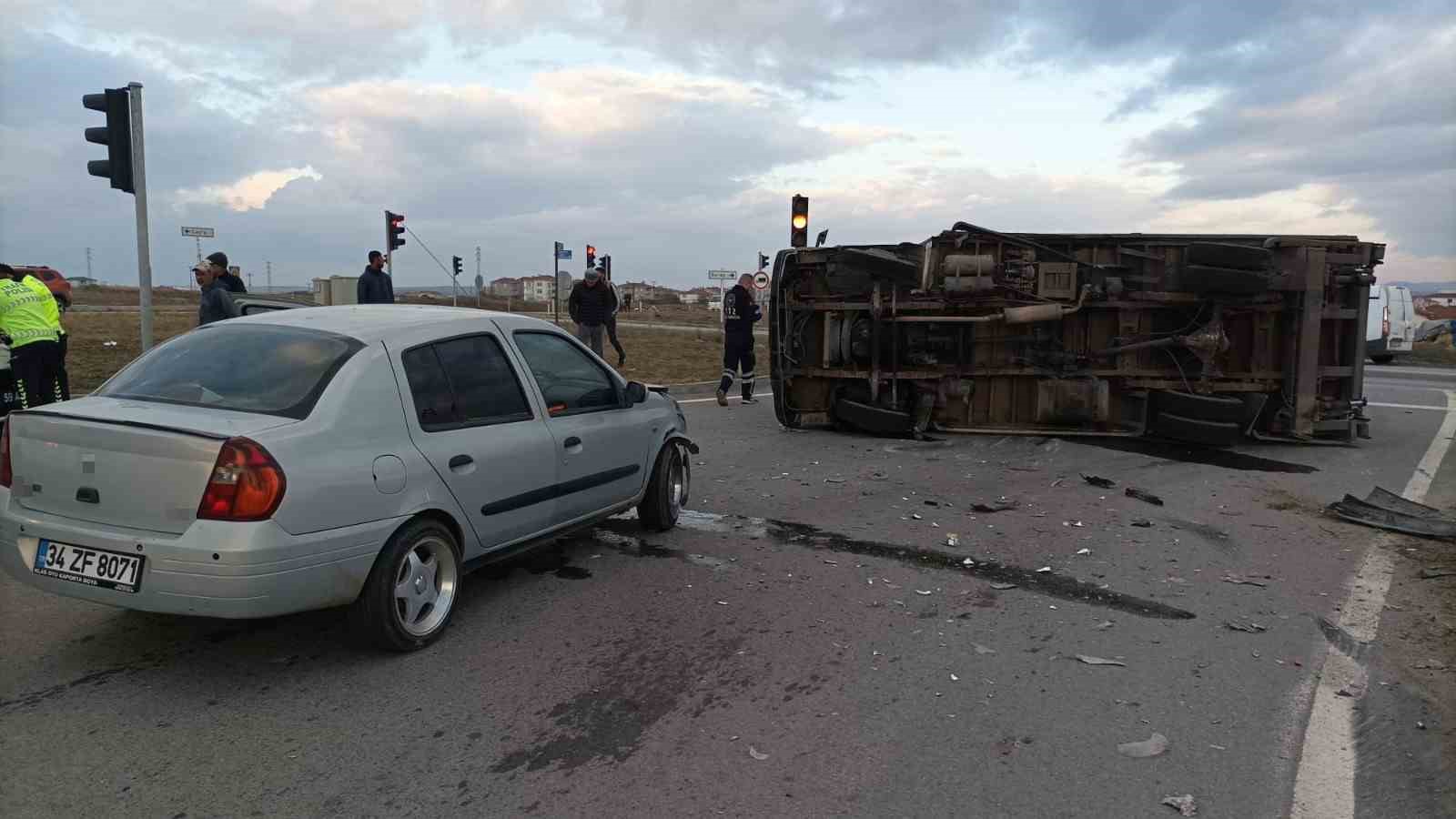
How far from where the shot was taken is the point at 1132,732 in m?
3.60

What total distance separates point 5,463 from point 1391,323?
96.6 ft

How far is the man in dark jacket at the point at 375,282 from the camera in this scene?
37.9 ft

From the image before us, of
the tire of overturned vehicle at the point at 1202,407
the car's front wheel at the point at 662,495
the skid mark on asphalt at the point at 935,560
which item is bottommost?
the skid mark on asphalt at the point at 935,560

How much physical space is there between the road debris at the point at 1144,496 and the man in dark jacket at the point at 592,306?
969cm

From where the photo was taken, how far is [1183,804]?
3.10 metres

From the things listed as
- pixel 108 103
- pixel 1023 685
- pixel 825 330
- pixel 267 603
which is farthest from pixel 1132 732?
pixel 108 103

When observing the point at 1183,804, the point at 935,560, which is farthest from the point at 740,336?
the point at 1183,804

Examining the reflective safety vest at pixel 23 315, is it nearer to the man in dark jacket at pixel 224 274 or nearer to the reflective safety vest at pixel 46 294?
the reflective safety vest at pixel 46 294

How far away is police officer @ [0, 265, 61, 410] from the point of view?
9109mm

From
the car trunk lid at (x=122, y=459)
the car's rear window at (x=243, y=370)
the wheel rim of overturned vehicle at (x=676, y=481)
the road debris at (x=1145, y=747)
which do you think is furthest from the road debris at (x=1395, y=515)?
the car trunk lid at (x=122, y=459)

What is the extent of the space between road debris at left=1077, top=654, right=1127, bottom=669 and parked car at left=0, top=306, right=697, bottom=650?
8.96 ft

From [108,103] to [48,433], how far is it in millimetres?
7112

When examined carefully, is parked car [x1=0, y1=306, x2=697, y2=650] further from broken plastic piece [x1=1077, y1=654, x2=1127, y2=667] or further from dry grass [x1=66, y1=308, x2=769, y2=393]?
dry grass [x1=66, y1=308, x2=769, y2=393]

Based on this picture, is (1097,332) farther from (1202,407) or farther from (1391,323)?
(1391,323)
